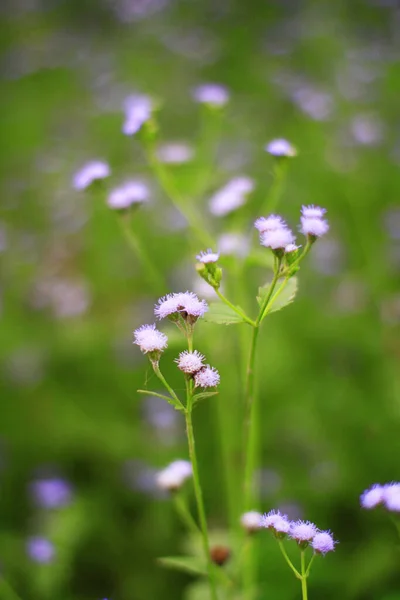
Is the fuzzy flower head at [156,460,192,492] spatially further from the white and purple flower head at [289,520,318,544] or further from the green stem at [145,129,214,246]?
the green stem at [145,129,214,246]

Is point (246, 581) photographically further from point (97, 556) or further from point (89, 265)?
point (89, 265)

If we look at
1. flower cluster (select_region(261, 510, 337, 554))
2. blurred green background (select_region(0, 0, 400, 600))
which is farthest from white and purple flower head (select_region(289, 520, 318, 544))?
blurred green background (select_region(0, 0, 400, 600))

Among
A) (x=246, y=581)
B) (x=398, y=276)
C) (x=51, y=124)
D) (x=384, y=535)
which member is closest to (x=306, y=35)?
(x=51, y=124)

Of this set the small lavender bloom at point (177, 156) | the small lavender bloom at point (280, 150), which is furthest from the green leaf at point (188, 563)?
the small lavender bloom at point (177, 156)

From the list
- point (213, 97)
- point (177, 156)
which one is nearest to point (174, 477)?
point (177, 156)

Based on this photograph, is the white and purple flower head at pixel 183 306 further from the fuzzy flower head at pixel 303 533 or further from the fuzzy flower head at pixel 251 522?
the fuzzy flower head at pixel 251 522

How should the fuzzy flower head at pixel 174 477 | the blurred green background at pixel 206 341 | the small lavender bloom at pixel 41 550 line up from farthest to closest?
1. the blurred green background at pixel 206 341
2. the small lavender bloom at pixel 41 550
3. the fuzzy flower head at pixel 174 477
